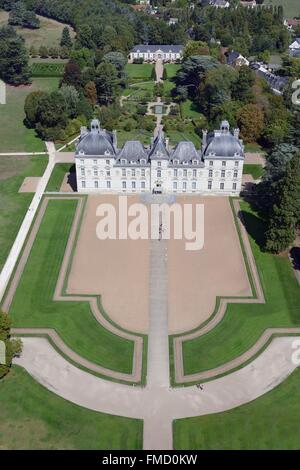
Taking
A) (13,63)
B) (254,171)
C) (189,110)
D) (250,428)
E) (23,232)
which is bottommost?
(250,428)

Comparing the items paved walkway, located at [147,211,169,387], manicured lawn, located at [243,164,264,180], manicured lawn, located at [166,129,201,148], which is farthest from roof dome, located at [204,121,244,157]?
manicured lawn, located at [166,129,201,148]

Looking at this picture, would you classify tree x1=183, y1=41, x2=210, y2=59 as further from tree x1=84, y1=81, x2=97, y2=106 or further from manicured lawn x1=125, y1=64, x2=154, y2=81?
tree x1=84, y1=81, x2=97, y2=106

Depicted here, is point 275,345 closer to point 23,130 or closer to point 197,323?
point 197,323

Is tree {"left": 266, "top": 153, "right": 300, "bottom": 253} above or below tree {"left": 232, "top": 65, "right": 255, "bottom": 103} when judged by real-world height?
below

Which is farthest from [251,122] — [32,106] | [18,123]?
[18,123]

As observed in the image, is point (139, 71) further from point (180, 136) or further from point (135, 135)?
point (180, 136)

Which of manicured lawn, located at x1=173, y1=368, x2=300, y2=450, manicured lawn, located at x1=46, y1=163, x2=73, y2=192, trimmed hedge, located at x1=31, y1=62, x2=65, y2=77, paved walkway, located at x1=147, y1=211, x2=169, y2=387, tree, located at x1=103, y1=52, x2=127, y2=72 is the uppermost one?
tree, located at x1=103, y1=52, x2=127, y2=72
